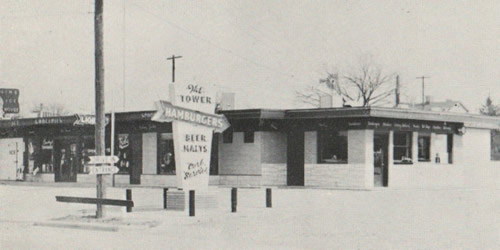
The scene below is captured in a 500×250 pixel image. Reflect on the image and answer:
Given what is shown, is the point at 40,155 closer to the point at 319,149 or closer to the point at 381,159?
the point at 319,149

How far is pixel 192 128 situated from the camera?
18.7m

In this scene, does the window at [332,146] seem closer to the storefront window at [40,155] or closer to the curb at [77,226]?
the curb at [77,226]

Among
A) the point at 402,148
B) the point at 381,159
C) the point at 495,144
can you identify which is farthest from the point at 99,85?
the point at 495,144

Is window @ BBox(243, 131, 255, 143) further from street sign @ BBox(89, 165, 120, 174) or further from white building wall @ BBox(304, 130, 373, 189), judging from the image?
street sign @ BBox(89, 165, 120, 174)

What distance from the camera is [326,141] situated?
29422 millimetres

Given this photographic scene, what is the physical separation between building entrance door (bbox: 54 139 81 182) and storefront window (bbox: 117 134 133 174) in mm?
3052

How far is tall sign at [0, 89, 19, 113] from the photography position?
28.6m

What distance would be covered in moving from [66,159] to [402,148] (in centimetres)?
1805

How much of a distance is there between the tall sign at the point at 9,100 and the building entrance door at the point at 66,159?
21.4 feet

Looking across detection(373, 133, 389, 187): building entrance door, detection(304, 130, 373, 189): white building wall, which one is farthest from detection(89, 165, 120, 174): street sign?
detection(373, 133, 389, 187): building entrance door

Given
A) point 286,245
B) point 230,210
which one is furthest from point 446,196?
point 286,245

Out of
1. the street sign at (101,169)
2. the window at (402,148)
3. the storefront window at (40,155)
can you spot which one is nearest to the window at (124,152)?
the storefront window at (40,155)

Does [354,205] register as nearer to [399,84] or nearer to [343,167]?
[343,167]

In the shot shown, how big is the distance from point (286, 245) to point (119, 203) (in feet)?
16.8
